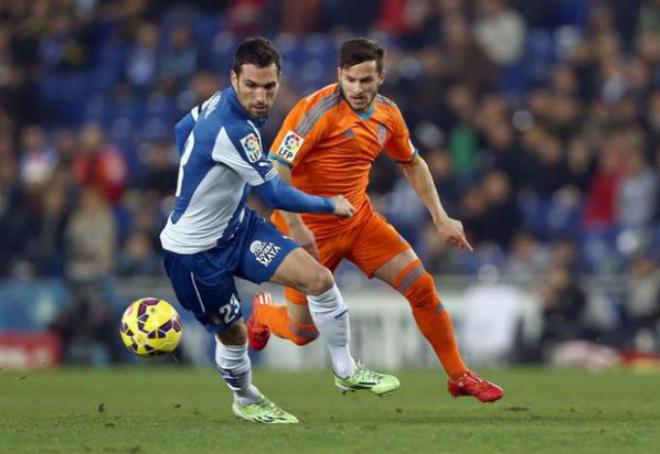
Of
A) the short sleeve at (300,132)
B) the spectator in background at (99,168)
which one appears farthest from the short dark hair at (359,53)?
the spectator in background at (99,168)

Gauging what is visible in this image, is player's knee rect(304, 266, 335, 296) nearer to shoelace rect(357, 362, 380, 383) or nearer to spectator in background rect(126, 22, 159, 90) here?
shoelace rect(357, 362, 380, 383)

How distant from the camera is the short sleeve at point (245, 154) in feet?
30.0

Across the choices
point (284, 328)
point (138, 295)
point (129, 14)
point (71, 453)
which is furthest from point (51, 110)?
point (71, 453)

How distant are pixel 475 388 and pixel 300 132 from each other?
208 cm

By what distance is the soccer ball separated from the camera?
31.9ft

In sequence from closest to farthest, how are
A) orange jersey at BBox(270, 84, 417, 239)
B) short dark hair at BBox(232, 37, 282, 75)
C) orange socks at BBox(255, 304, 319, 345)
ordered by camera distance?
short dark hair at BBox(232, 37, 282, 75), orange jersey at BBox(270, 84, 417, 239), orange socks at BBox(255, 304, 319, 345)

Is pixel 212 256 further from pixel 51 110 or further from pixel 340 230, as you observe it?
pixel 51 110

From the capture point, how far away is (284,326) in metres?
10.9

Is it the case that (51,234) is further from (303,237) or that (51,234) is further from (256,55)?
(256,55)

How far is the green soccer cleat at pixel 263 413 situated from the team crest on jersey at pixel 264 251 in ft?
Result: 3.48

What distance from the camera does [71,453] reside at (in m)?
7.79

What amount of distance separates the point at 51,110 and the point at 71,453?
15.8m

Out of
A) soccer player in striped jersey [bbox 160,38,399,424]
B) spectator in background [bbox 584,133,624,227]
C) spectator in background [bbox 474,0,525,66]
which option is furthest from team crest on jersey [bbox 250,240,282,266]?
spectator in background [bbox 474,0,525,66]

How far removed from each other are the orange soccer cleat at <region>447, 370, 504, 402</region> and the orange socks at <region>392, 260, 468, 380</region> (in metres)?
0.06
